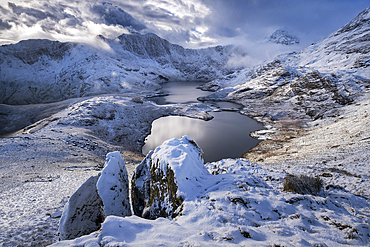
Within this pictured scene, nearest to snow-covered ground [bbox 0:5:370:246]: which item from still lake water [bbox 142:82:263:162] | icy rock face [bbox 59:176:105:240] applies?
icy rock face [bbox 59:176:105:240]

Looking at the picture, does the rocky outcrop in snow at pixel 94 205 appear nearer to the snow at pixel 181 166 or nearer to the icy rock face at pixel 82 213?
the icy rock face at pixel 82 213

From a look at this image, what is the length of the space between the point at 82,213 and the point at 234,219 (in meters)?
7.27

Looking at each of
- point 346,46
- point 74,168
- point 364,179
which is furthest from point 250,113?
point 346,46

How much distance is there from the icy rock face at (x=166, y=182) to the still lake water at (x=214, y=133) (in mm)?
23117

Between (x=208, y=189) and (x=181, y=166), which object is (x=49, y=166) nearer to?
(x=181, y=166)

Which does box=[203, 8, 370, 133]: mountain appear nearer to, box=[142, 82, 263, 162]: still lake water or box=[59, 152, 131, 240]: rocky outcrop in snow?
box=[142, 82, 263, 162]: still lake water

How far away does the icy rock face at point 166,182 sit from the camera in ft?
24.5

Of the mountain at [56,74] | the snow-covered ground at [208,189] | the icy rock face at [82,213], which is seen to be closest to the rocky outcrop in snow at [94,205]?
the icy rock face at [82,213]

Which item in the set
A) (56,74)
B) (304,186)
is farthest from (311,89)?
(56,74)

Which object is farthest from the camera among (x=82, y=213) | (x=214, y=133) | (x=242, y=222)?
(x=214, y=133)

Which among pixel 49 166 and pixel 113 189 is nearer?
pixel 113 189

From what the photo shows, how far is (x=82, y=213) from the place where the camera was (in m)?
8.23

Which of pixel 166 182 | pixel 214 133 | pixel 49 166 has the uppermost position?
pixel 214 133

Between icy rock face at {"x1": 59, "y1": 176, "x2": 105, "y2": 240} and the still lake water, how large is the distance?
25015 millimetres
